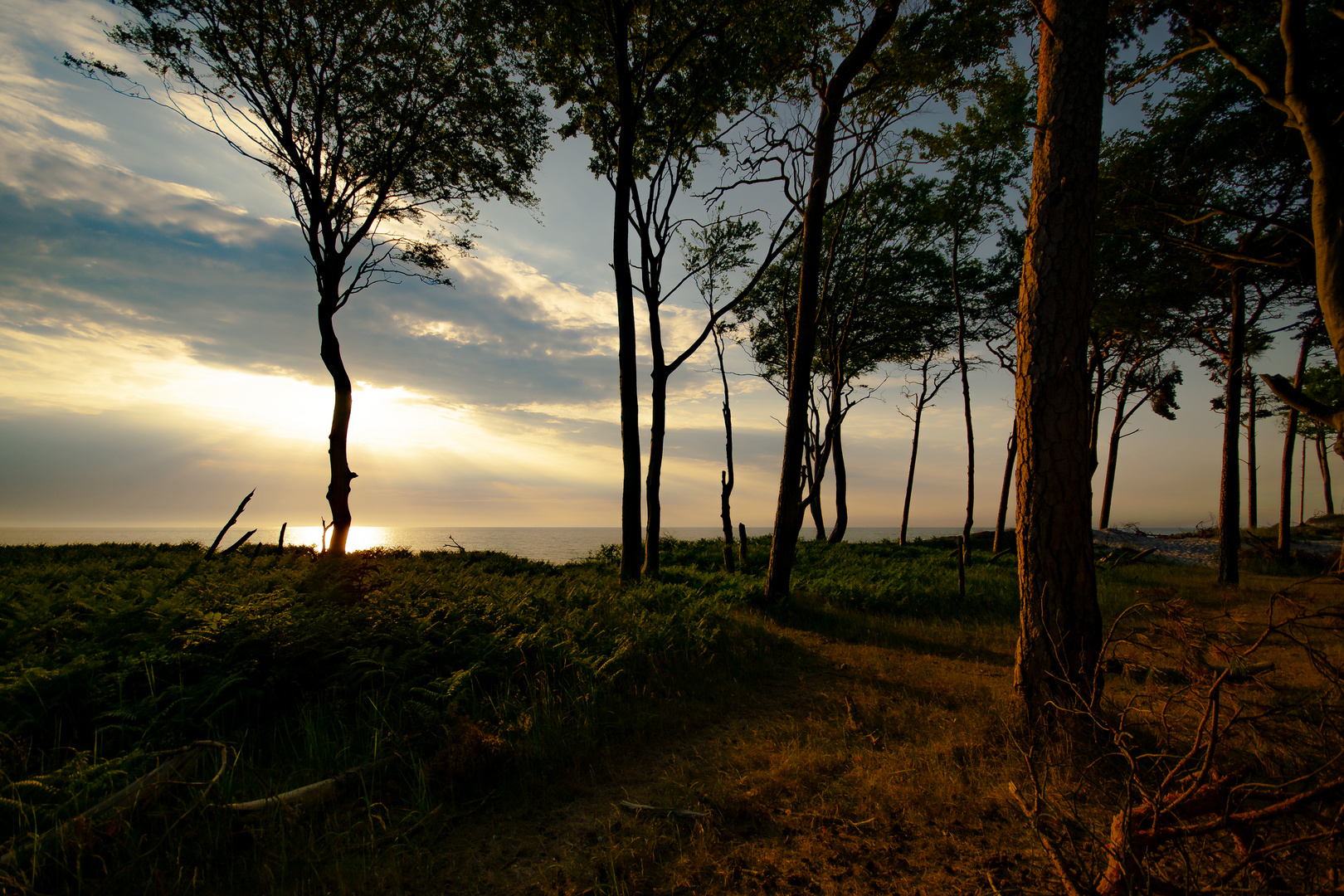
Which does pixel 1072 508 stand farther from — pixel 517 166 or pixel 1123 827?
pixel 517 166

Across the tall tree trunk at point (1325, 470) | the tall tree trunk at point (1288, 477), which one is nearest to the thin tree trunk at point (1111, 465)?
the tall tree trunk at point (1288, 477)

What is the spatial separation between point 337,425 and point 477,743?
39.7 ft

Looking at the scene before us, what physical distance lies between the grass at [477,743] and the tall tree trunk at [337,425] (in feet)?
18.4

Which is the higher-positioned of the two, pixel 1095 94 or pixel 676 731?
pixel 1095 94

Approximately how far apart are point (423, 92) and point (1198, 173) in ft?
62.0

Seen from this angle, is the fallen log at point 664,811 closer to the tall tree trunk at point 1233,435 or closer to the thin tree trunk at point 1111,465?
the tall tree trunk at point 1233,435

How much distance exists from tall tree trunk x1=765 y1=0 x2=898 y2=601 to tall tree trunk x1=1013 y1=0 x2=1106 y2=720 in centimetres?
506

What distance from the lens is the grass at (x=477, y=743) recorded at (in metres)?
2.80

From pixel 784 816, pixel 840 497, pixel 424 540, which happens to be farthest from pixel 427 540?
pixel 784 816

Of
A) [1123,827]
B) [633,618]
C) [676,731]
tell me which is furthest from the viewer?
[633,618]

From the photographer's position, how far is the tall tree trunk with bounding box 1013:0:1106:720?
13.7 feet

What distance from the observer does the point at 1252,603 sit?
11.0 metres

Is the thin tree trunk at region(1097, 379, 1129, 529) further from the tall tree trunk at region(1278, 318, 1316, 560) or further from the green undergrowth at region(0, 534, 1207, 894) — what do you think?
the green undergrowth at region(0, 534, 1207, 894)

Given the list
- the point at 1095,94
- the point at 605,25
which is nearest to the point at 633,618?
the point at 1095,94
